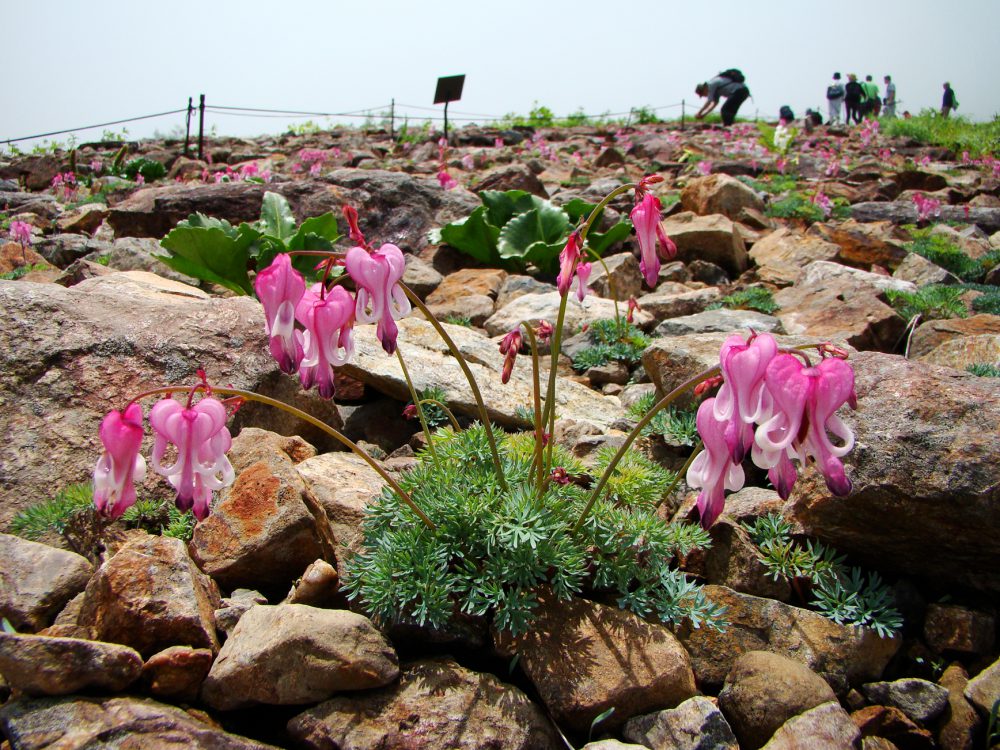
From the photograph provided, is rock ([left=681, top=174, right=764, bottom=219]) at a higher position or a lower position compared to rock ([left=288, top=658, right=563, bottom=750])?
higher

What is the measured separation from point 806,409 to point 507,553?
117 centimetres

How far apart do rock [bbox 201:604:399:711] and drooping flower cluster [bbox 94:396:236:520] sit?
0.60 meters

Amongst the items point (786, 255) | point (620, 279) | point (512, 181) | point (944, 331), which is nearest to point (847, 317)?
point (944, 331)

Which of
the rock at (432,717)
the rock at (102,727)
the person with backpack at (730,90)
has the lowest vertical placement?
the rock at (432,717)

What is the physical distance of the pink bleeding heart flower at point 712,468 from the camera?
5.39ft

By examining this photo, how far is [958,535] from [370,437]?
9.24 feet

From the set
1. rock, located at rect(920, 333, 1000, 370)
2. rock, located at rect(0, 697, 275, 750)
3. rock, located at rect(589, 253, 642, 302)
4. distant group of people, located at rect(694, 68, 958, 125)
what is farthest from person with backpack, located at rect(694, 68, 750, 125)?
rock, located at rect(0, 697, 275, 750)

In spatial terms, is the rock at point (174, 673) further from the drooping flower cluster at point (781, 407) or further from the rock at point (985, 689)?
the rock at point (985, 689)

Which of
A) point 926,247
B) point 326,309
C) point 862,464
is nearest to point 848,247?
point 926,247

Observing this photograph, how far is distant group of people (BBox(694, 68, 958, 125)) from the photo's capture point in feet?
88.8

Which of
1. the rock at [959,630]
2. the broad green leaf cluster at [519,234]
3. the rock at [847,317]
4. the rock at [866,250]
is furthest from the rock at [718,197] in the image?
the rock at [959,630]

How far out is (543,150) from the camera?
18391 millimetres

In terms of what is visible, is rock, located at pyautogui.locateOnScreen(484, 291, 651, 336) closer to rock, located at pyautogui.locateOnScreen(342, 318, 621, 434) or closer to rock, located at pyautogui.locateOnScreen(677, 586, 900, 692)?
rock, located at pyautogui.locateOnScreen(342, 318, 621, 434)

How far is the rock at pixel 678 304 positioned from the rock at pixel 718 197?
11.8 feet
